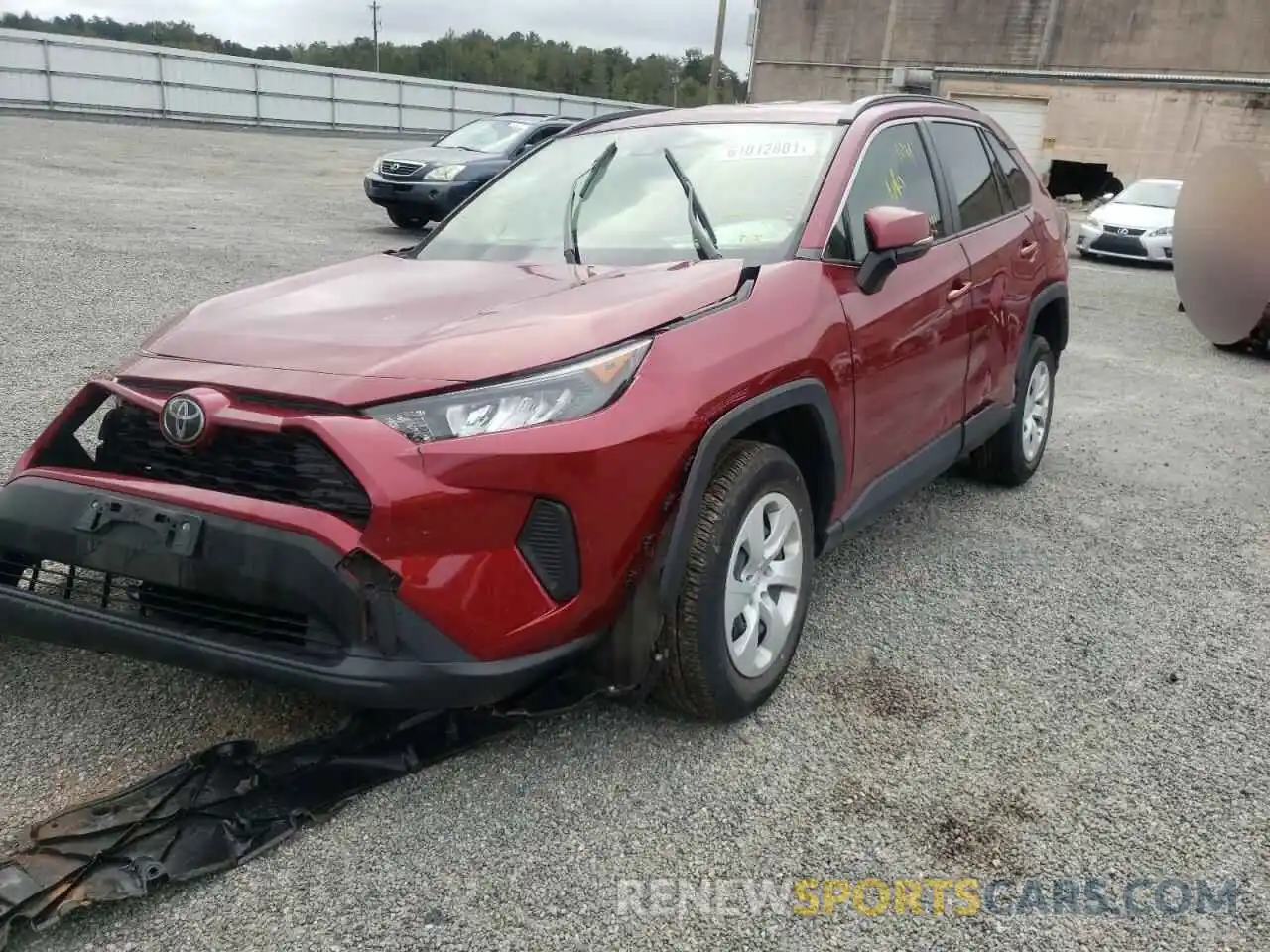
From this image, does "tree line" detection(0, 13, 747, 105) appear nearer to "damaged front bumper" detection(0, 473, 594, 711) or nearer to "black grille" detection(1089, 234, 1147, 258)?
"black grille" detection(1089, 234, 1147, 258)

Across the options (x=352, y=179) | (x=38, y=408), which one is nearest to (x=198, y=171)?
(x=352, y=179)

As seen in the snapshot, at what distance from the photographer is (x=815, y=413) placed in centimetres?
306

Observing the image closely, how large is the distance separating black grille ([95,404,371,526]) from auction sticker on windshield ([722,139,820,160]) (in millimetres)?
2009

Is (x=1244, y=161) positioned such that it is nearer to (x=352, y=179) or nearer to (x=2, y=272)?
(x=2, y=272)

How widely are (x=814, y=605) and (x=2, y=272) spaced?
25.2ft

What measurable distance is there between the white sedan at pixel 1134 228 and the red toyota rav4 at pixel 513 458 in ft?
46.4

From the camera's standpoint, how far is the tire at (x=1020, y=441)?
4906 mm

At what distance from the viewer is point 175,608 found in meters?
2.46

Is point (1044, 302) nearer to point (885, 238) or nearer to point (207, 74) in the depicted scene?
point (885, 238)

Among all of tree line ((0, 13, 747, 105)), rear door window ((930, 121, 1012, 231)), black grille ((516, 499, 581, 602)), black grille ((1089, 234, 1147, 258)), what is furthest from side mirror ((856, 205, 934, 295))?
tree line ((0, 13, 747, 105))

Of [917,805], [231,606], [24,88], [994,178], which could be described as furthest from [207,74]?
[917,805]

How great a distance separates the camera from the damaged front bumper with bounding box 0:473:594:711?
2.27m

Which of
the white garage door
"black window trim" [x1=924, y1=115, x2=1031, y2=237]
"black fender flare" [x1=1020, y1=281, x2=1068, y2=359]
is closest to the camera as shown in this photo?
"black window trim" [x1=924, y1=115, x2=1031, y2=237]

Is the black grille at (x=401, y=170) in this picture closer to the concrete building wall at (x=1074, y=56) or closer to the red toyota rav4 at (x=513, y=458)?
the red toyota rav4 at (x=513, y=458)
